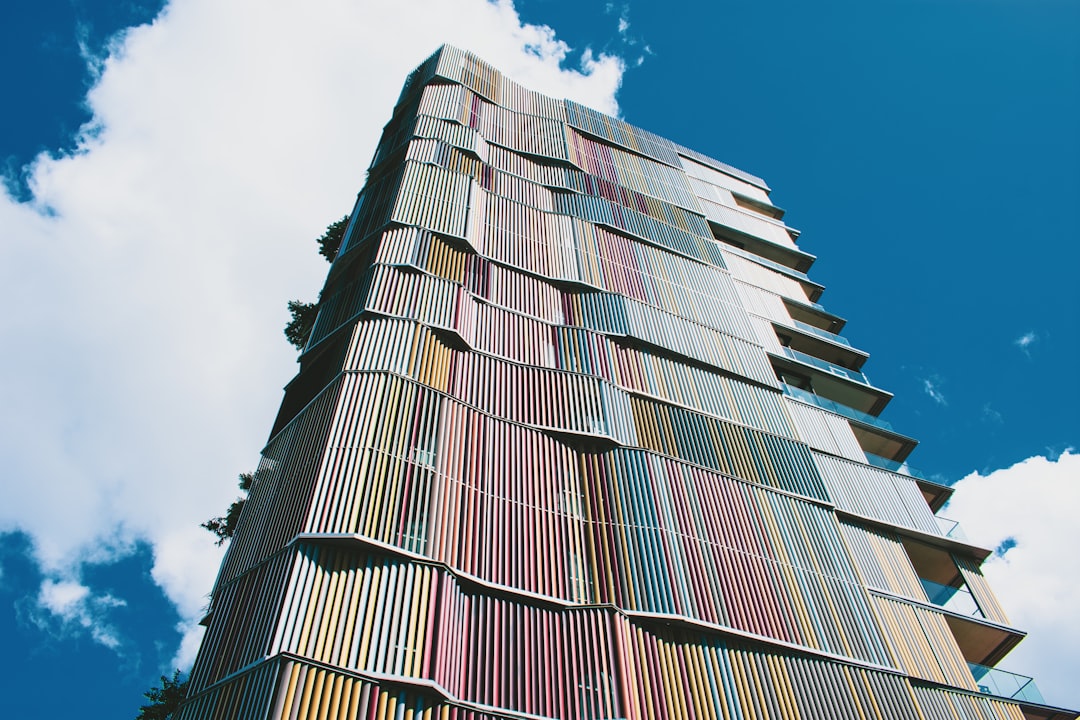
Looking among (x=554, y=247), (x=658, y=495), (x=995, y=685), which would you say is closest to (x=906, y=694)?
(x=995, y=685)

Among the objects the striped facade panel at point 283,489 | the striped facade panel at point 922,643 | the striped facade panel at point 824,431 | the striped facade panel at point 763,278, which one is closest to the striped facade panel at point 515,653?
the striped facade panel at point 283,489

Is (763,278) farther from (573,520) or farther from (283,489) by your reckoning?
(283,489)

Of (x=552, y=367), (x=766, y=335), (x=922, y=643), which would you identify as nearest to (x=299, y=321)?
(x=552, y=367)

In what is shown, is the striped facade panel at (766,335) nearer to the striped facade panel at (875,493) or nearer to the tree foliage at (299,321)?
the striped facade panel at (875,493)

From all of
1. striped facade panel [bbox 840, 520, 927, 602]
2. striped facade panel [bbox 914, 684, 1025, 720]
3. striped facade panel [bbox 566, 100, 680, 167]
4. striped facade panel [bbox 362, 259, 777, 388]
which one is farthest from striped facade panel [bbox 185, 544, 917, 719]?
striped facade panel [bbox 566, 100, 680, 167]

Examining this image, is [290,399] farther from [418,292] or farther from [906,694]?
[906,694]

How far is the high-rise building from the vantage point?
387 inches

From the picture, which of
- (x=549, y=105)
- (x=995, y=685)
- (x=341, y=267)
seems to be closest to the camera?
(x=995, y=685)

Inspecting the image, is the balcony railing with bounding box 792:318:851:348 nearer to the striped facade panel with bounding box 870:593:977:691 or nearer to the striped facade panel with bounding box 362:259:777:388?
the striped facade panel with bounding box 362:259:777:388

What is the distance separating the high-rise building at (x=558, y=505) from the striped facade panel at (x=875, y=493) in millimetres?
103

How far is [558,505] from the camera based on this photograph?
41.8 feet

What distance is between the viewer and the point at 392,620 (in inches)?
375

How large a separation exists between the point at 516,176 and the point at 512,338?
7.96m

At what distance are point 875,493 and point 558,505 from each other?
10.4 metres
